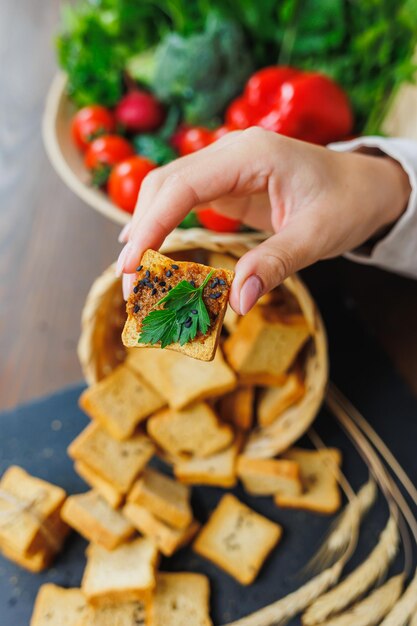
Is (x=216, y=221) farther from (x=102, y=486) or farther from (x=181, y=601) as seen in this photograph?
(x=181, y=601)

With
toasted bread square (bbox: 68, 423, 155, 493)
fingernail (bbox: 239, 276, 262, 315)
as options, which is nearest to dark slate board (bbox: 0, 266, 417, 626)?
toasted bread square (bbox: 68, 423, 155, 493)

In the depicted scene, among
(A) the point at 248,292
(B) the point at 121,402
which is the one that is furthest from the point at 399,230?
(B) the point at 121,402

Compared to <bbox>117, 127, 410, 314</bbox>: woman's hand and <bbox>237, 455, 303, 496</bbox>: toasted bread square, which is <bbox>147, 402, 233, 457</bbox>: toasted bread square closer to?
<bbox>237, 455, 303, 496</bbox>: toasted bread square

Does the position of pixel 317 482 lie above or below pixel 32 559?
below

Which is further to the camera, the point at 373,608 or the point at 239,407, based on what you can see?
the point at 239,407

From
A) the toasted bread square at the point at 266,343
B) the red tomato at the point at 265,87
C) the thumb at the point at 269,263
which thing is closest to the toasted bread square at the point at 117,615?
the toasted bread square at the point at 266,343

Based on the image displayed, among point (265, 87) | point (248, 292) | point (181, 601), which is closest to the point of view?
point (248, 292)

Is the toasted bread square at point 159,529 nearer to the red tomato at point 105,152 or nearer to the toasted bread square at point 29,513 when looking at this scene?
the toasted bread square at point 29,513
